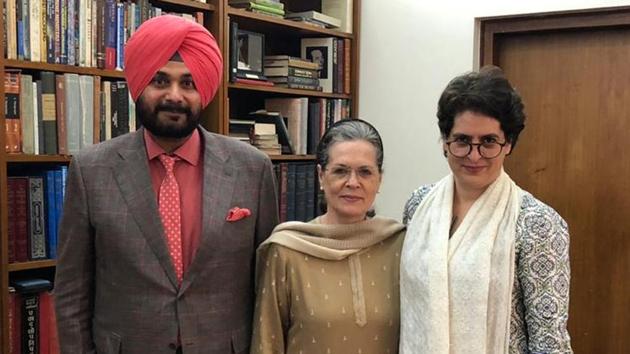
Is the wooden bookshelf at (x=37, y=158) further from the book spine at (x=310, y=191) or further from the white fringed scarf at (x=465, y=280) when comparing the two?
the white fringed scarf at (x=465, y=280)

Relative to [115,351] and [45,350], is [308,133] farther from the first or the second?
[115,351]

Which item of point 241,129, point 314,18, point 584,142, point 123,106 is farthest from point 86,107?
point 584,142

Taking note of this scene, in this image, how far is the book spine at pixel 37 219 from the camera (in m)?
2.19

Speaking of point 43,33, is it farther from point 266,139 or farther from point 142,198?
point 266,139

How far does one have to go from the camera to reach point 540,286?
1.30 m

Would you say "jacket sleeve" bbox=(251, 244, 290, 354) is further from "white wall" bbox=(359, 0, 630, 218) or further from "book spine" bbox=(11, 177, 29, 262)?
"white wall" bbox=(359, 0, 630, 218)

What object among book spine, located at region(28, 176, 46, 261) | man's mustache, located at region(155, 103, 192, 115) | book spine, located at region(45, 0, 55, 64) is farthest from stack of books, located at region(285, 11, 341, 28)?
man's mustache, located at region(155, 103, 192, 115)

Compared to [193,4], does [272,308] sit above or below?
below

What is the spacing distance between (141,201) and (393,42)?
2086 millimetres

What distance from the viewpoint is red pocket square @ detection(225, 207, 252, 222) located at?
4.95 feet

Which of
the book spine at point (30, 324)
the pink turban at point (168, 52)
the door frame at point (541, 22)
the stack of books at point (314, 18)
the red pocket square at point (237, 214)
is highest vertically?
the stack of books at point (314, 18)

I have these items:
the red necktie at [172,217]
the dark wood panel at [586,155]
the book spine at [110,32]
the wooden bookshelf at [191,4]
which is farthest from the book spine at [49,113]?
the dark wood panel at [586,155]

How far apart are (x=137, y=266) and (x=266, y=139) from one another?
1.65m

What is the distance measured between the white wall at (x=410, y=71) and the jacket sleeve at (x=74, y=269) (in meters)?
1.99
